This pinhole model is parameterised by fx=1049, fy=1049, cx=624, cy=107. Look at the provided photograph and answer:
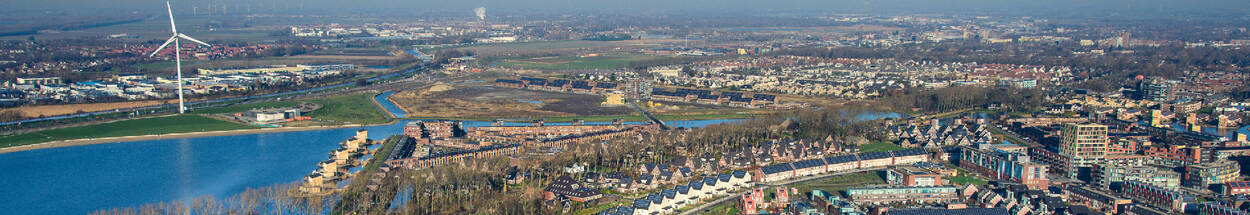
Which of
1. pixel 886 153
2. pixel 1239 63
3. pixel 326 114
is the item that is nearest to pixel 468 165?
pixel 886 153

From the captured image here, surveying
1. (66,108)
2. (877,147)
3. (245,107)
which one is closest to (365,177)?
(877,147)

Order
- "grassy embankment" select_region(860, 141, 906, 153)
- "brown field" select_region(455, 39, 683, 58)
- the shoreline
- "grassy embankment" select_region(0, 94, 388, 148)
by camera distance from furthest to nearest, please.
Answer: "brown field" select_region(455, 39, 683, 58) < "grassy embankment" select_region(0, 94, 388, 148) < the shoreline < "grassy embankment" select_region(860, 141, 906, 153)

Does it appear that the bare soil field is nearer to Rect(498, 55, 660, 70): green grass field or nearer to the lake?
the lake

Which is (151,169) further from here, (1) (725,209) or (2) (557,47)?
(2) (557,47)

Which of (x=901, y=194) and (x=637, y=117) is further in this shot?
(x=637, y=117)

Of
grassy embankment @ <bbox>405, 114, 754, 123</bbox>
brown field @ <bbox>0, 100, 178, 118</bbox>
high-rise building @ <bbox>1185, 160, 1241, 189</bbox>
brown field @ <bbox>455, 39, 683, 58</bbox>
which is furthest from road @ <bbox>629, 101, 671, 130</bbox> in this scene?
brown field @ <bbox>455, 39, 683, 58</bbox>
